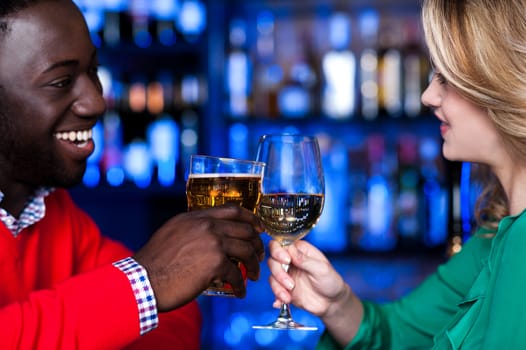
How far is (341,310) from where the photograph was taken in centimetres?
148

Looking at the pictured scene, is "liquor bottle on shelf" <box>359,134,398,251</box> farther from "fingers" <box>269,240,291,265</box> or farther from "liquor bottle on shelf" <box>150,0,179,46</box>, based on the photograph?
"fingers" <box>269,240,291,265</box>

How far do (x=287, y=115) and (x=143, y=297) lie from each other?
6.98 ft

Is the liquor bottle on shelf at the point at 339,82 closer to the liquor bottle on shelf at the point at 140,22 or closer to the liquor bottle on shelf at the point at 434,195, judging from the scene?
the liquor bottle on shelf at the point at 434,195

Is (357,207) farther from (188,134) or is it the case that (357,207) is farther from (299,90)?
(188,134)

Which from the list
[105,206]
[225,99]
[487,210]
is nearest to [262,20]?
[225,99]

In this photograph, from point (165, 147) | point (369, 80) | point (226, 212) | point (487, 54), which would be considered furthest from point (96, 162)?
point (487, 54)

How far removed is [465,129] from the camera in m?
1.32

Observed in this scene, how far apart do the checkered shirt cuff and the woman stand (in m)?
0.33

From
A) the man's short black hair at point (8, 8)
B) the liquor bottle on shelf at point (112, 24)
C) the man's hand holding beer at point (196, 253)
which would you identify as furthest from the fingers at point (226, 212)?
the liquor bottle on shelf at point (112, 24)

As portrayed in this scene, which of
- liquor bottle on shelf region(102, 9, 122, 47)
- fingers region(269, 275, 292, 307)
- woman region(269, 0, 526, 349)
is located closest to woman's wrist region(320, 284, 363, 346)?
woman region(269, 0, 526, 349)

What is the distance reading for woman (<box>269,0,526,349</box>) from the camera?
1.11m

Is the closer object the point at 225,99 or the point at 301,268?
the point at 301,268

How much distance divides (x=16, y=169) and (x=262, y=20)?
208cm

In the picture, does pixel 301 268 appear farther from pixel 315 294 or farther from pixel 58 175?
pixel 58 175
